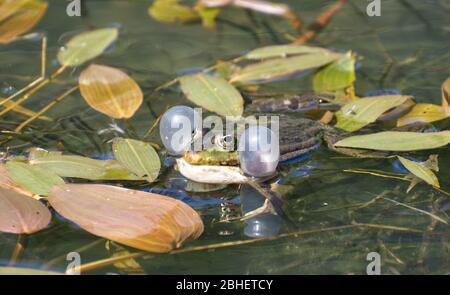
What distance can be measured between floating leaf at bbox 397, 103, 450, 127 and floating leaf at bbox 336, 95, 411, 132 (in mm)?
51

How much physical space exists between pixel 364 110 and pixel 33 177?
1.09 metres

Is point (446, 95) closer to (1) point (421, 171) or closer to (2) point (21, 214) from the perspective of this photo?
(1) point (421, 171)

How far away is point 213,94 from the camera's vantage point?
7.76 feet

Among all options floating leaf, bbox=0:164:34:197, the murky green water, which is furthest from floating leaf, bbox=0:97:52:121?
floating leaf, bbox=0:164:34:197

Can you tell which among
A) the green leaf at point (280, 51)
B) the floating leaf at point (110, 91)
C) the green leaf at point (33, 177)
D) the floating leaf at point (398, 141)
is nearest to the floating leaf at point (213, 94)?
the floating leaf at point (110, 91)

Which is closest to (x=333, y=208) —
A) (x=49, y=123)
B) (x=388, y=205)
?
(x=388, y=205)

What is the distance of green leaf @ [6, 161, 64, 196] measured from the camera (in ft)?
6.11

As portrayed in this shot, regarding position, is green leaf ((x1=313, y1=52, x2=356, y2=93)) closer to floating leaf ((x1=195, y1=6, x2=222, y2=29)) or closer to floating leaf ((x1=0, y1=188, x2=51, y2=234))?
floating leaf ((x1=195, y1=6, x2=222, y2=29))

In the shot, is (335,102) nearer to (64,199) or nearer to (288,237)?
(288,237)

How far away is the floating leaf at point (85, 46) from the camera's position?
2.68 m

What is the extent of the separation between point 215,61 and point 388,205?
43.5 inches

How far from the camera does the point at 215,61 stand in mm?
2723

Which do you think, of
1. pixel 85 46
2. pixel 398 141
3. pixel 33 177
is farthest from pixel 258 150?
pixel 85 46

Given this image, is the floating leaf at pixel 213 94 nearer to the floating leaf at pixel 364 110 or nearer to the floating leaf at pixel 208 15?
the floating leaf at pixel 364 110
